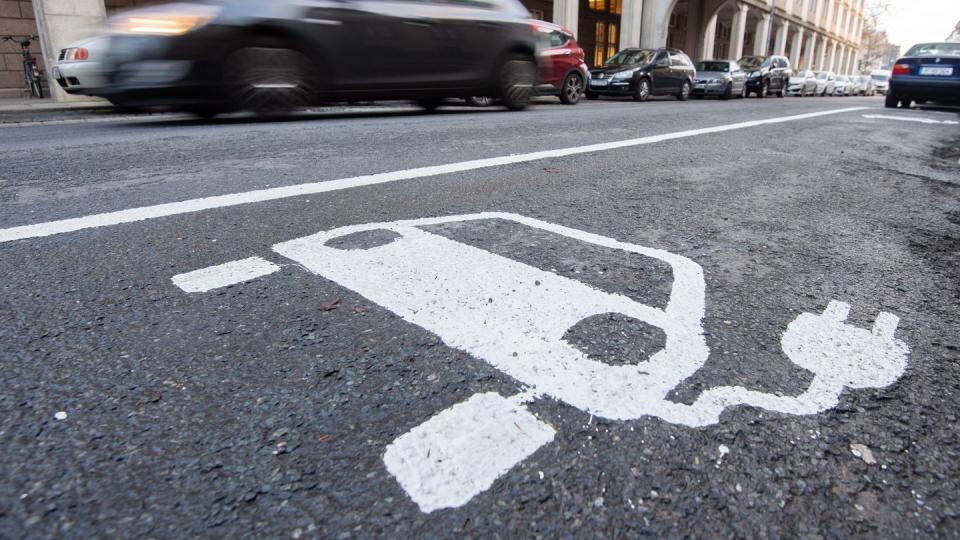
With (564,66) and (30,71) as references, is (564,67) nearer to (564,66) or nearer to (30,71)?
(564,66)

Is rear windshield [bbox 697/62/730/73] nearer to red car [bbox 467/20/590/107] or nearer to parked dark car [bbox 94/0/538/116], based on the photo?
red car [bbox 467/20/590/107]

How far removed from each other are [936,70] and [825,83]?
24029 millimetres

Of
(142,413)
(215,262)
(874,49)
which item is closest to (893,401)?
(142,413)

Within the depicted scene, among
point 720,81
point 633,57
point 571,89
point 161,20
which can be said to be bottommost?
point 571,89

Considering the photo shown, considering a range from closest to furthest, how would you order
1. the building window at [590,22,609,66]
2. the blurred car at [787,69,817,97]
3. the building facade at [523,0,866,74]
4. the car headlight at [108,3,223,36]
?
→ 1. the car headlight at [108,3,223,36]
2. the building facade at [523,0,866,74]
3. the blurred car at [787,69,817,97]
4. the building window at [590,22,609,66]

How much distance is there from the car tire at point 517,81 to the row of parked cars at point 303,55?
0.02 meters

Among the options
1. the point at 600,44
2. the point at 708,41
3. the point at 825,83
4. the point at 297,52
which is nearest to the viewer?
the point at 297,52

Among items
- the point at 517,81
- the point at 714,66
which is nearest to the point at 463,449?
the point at 517,81

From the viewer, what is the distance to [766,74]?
24.4m

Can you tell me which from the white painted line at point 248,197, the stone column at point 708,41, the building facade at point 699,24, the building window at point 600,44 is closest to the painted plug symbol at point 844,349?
the white painted line at point 248,197

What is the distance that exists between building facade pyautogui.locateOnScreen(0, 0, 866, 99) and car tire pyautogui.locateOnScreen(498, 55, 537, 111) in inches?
193

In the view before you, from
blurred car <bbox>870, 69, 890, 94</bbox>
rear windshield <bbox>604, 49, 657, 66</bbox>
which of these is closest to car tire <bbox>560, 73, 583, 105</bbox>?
rear windshield <bbox>604, 49, 657, 66</bbox>

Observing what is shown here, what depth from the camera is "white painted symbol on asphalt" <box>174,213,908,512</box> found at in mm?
1058

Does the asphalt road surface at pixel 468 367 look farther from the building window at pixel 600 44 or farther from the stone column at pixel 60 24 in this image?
the building window at pixel 600 44
